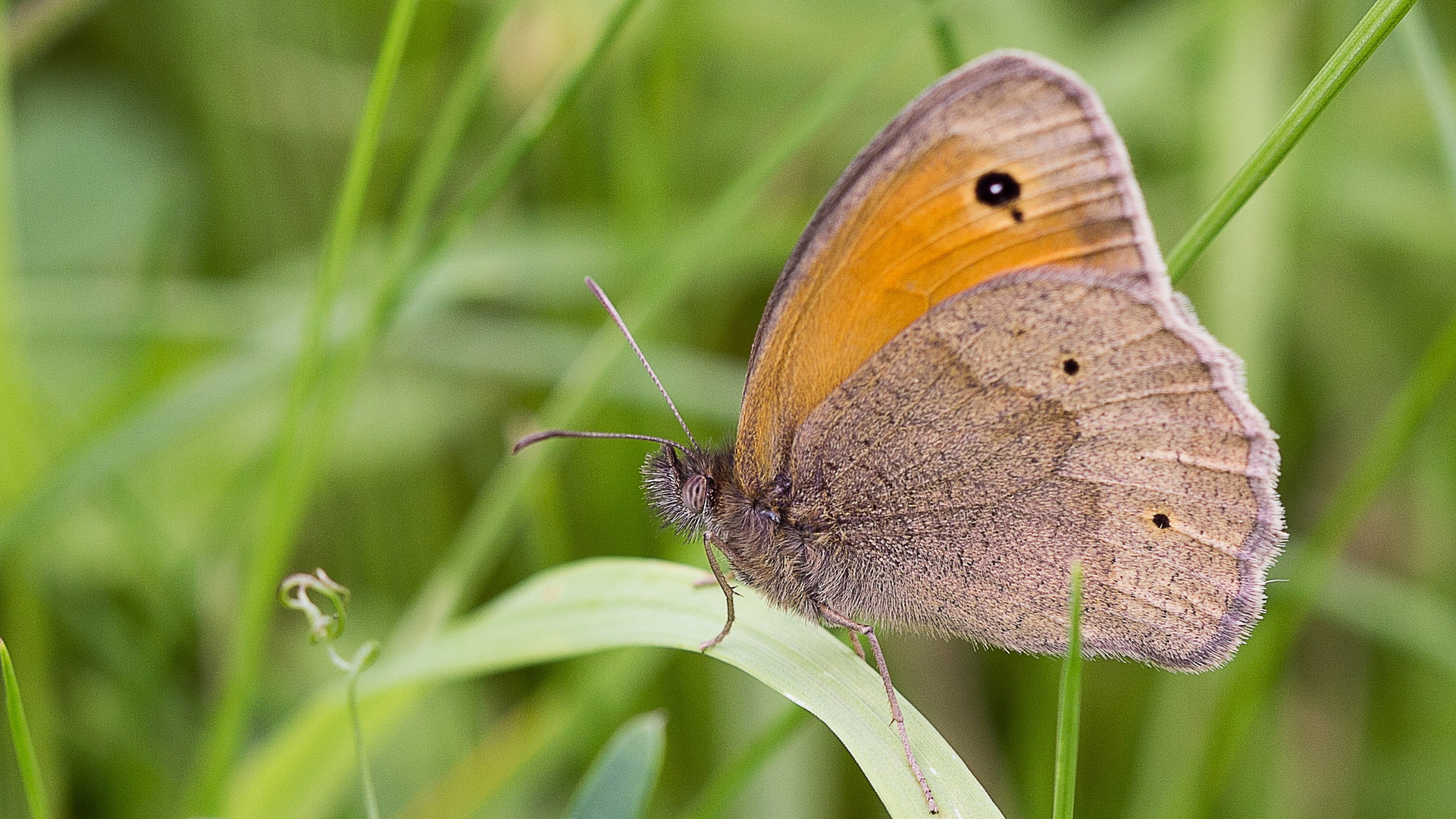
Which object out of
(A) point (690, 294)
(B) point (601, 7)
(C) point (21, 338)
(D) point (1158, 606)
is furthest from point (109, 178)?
(D) point (1158, 606)

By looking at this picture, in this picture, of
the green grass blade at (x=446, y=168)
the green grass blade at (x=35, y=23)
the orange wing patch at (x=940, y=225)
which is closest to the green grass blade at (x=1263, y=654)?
the orange wing patch at (x=940, y=225)

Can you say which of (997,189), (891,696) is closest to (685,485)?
(891,696)

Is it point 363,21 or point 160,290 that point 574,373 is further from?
point 363,21

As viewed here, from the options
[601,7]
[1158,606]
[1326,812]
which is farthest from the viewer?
[601,7]

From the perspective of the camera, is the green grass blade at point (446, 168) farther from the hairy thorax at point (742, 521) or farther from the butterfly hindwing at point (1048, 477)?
the butterfly hindwing at point (1048, 477)

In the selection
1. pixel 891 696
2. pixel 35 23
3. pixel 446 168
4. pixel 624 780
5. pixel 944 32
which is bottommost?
pixel 891 696

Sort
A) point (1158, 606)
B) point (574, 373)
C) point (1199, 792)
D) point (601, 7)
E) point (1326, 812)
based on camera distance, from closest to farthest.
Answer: point (1158, 606) → point (1199, 792) → point (574, 373) → point (1326, 812) → point (601, 7)

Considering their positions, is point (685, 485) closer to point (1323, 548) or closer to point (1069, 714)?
point (1069, 714)
